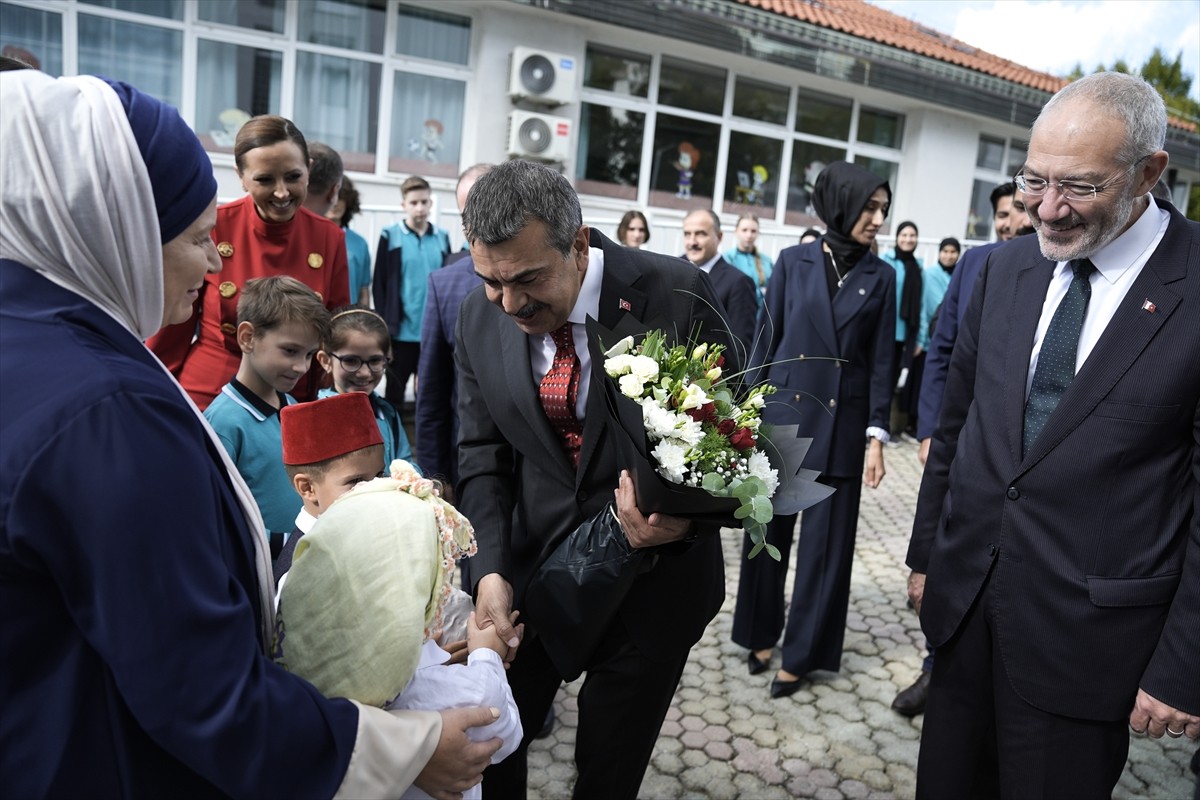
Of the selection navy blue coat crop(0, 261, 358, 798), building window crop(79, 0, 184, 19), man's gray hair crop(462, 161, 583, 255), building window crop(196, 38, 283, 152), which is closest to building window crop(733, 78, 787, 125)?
building window crop(196, 38, 283, 152)

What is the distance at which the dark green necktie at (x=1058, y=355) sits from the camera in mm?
2424

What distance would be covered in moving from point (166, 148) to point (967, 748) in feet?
8.96

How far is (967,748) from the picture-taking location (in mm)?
2742

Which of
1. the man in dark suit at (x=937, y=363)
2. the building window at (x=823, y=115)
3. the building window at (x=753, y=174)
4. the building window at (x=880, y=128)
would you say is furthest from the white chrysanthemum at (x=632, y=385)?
the building window at (x=880, y=128)

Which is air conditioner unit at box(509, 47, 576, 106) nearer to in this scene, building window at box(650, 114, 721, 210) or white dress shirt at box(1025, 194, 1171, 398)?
building window at box(650, 114, 721, 210)

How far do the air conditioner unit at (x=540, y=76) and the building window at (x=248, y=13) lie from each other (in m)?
3.22

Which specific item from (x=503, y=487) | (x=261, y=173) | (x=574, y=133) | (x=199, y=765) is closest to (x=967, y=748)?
(x=503, y=487)

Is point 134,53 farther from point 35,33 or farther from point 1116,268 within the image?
point 1116,268

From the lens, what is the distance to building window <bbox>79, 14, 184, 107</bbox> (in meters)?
11.1

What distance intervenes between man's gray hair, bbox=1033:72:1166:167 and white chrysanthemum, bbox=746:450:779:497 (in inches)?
48.8

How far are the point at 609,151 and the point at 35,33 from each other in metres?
7.99

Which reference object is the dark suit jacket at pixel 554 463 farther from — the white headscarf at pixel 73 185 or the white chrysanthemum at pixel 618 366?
the white headscarf at pixel 73 185

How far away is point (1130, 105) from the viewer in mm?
2301

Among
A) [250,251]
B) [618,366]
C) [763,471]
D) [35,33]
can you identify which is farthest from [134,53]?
[763,471]
